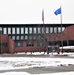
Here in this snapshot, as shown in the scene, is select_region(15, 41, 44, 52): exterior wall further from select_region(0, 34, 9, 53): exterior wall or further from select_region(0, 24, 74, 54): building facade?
select_region(0, 34, 9, 53): exterior wall

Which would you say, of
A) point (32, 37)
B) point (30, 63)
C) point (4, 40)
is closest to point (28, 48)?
point (32, 37)

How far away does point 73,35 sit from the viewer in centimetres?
6794

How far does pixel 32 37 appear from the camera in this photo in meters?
75.0

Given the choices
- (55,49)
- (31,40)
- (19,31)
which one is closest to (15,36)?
(19,31)

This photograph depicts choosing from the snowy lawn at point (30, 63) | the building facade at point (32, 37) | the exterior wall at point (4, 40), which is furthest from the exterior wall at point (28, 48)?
the snowy lawn at point (30, 63)

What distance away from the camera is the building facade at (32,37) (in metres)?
67.2

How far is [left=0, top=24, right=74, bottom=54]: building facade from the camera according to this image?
67.2 m

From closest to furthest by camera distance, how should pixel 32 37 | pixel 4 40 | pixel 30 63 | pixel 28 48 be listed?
pixel 30 63, pixel 28 48, pixel 4 40, pixel 32 37

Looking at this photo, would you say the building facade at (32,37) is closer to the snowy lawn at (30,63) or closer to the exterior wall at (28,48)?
the exterior wall at (28,48)

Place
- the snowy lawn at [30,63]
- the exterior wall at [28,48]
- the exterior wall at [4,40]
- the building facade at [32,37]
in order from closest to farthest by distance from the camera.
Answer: the snowy lawn at [30,63] → the building facade at [32,37] → the exterior wall at [28,48] → the exterior wall at [4,40]

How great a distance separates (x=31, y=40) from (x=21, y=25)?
8.16 meters

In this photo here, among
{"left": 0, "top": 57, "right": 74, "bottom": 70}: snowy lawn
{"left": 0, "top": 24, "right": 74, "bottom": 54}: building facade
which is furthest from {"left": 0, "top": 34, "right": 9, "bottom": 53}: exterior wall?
{"left": 0, "top": 57, "right": 74, "bottom": 70}: snowy lawn

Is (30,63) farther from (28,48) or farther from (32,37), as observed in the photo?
(32,37)

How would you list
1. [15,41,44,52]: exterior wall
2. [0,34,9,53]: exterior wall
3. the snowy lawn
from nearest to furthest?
1. the snowy lawn
2. [15,41,44,52]: exterior wall
3. [0,34,9,53]: exterior wall
